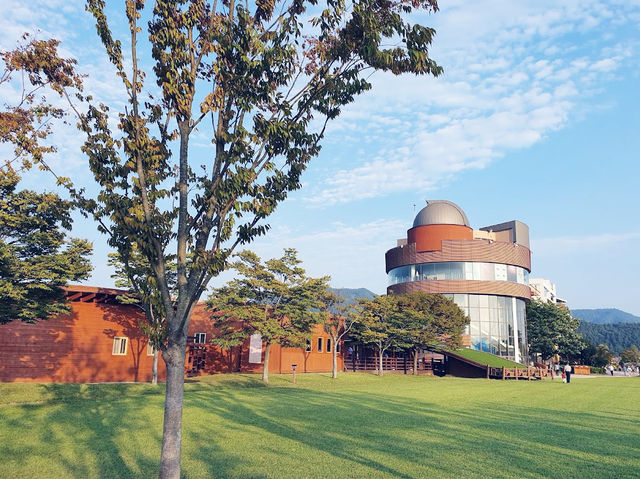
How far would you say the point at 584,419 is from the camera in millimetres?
16859

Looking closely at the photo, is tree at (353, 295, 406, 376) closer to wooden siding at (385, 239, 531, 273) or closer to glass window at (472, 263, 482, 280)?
wooden siding at (385, 239, 531, 273)

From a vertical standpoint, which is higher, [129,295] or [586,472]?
[129,295]

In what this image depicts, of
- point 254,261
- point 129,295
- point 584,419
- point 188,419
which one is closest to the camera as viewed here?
point 188,419

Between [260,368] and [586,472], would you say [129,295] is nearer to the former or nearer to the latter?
[260,368]

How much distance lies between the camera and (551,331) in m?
75.6

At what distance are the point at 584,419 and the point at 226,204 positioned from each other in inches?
655

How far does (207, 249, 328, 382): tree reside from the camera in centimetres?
3147

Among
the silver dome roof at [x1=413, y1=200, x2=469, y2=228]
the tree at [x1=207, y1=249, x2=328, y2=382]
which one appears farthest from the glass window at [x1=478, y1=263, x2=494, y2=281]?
the tree at [x1=207, y1=249, x2=328, y2=382]

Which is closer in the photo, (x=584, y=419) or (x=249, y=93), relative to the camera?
(x=249, y=93)

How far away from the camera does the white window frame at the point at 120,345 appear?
29688mm

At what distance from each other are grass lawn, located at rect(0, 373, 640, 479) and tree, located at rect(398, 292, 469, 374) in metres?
25.0

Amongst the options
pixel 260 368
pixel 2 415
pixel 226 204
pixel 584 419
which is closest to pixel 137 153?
pixel 226 204

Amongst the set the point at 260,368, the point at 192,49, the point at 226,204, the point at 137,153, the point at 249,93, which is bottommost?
the point at 260,368

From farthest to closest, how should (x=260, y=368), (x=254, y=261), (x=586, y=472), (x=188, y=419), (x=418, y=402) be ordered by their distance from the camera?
(x=260, y=368), (x=254, y=261), (x=418, y=402), (x=188, y=419), (x=586, y=472)
